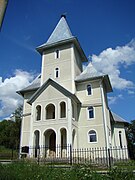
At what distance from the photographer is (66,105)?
67.5 feet

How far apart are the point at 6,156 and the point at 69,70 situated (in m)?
13.6

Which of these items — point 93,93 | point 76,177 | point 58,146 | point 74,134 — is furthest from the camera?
point 93,93

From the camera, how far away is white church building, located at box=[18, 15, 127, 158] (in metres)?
20.6

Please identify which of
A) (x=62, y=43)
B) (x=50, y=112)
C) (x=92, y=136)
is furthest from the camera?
(x=62, y=43)

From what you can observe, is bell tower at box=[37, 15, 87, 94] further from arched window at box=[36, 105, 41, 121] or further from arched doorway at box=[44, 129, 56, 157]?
arched doorway at box=[44, 129, 56, 157]

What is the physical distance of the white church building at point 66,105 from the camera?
67.5ft

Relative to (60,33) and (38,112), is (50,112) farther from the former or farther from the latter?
(60,33)

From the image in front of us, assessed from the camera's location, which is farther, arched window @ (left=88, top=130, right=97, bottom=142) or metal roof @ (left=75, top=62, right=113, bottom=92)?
metal roof @ (left=75, top=62, right=113, bottom=92)

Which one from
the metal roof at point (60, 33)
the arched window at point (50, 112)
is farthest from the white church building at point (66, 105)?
the metal roof at point (60, 33)

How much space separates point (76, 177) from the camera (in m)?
7.21

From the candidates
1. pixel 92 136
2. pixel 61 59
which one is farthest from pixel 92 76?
pixel 92 136

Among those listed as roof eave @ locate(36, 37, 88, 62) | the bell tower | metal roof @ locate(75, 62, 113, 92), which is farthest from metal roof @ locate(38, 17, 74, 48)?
metal roof @ locate(75, 62, 113, 92)

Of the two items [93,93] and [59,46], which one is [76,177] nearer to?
[93,93]

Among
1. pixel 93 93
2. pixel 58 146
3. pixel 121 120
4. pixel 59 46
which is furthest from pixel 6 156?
pixel 121 120
